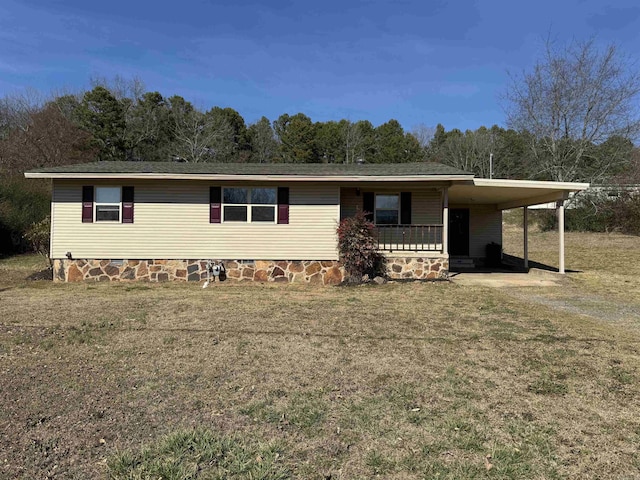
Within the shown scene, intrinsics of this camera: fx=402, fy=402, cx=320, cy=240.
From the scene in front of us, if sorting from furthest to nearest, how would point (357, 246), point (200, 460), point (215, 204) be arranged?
point (215, 204), point (357, 246), point (200, 460)

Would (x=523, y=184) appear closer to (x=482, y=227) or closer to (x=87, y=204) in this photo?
(x=482, y=227)

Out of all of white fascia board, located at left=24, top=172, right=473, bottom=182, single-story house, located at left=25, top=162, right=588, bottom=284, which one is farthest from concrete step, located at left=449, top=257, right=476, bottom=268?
white fascia board, located at left=24, top=172, right=473, bottom=182

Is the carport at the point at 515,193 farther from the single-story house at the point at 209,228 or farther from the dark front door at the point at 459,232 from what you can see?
the dark front door at the point at 459,232

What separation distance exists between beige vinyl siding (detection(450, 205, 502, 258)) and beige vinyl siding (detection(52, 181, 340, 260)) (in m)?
6.46

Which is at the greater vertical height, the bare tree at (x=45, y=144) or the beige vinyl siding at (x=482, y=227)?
the bare tree at (x=45, y=144)

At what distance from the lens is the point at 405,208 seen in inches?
465

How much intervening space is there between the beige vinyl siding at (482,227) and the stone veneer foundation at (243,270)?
4981mm

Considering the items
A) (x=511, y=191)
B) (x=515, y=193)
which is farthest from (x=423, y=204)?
(x=515, y=193)

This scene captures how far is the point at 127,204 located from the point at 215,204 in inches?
90.3

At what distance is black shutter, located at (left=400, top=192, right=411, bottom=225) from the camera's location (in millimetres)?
11781

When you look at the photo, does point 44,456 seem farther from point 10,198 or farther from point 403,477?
point 10,198

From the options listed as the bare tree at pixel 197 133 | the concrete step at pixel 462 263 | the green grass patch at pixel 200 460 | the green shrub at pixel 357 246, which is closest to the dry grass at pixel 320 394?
the green grass patch at pixel 200 460

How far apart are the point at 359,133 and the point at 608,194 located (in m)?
20.6

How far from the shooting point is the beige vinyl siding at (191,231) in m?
10.5
